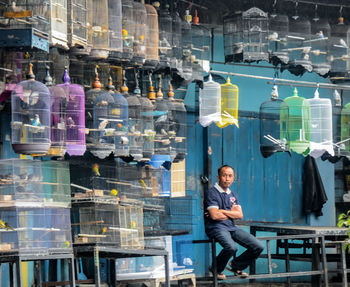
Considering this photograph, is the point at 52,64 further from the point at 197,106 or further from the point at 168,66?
the point at 197,106

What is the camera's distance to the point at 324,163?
58.5 feet

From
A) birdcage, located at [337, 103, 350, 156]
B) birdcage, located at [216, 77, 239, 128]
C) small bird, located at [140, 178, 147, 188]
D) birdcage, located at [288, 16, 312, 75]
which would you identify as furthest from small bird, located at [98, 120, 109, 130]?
birdcage, located at [337, 103, 350, 156]

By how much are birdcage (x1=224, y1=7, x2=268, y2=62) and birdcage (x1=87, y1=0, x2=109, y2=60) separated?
133 inches

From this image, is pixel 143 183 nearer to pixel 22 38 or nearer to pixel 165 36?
pixel 165 36

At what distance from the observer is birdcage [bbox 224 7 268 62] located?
15398mm

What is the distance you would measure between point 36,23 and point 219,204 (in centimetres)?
421

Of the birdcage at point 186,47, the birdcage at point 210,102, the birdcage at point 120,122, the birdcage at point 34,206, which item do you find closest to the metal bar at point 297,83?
the birdcage at point 210,102

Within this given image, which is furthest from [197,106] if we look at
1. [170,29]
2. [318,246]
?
[318,246]

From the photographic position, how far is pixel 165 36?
14125 millimetres

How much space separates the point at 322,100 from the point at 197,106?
2069 millimetres

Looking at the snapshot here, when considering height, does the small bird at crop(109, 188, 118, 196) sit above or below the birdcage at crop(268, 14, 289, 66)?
below

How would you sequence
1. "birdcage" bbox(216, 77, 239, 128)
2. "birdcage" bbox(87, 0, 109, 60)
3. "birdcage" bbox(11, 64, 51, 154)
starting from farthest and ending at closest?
"birdcage" bbox(216, 77, 239, 128) < "birdcage" bbox(87, 0, 109, 60) < "birdcage" bbox(11, 64, 51, 154)

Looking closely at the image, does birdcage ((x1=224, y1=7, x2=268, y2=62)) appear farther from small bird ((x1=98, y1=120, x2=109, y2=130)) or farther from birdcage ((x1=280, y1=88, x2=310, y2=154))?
small bird ((x1=98, y1=120, x2=109, y2=130))

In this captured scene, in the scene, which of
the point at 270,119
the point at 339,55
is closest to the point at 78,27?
the point at 270,119
